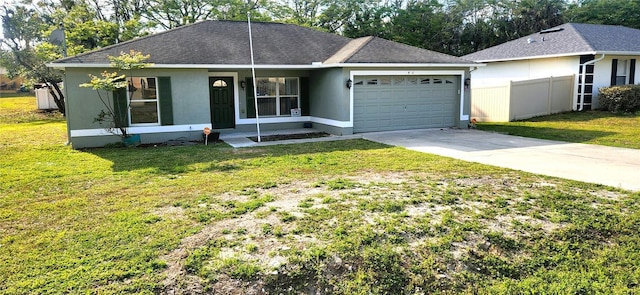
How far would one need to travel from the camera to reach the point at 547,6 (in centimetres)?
3247

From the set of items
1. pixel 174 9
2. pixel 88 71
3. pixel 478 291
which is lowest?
pixel 478 291

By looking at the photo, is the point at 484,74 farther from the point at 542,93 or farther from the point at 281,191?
the point at 281,191

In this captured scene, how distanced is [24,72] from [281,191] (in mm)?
24327

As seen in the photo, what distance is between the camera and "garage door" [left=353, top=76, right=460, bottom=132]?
13.9 metres

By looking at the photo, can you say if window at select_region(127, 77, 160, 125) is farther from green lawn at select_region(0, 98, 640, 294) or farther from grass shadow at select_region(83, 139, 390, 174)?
green lawn at select_region(0, 98, 640, 294)

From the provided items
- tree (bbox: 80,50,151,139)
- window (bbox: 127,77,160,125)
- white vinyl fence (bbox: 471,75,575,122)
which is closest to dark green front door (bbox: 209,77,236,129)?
window (bbox: 127,77,160,125)

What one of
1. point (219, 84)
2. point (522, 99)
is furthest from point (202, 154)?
point (522, 99)

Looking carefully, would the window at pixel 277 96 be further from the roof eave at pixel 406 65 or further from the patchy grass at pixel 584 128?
the patchy grass at pixel 584 128

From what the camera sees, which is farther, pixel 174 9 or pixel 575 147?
pixel 174 9

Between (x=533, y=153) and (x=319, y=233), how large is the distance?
6.98m

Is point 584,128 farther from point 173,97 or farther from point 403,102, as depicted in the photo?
point 173,97

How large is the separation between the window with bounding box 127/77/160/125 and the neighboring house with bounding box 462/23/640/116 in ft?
41.9

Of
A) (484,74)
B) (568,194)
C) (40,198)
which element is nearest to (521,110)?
(484,74)

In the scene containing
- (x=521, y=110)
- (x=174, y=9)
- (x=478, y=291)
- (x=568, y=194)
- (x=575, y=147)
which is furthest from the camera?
(x=174, y=9)
